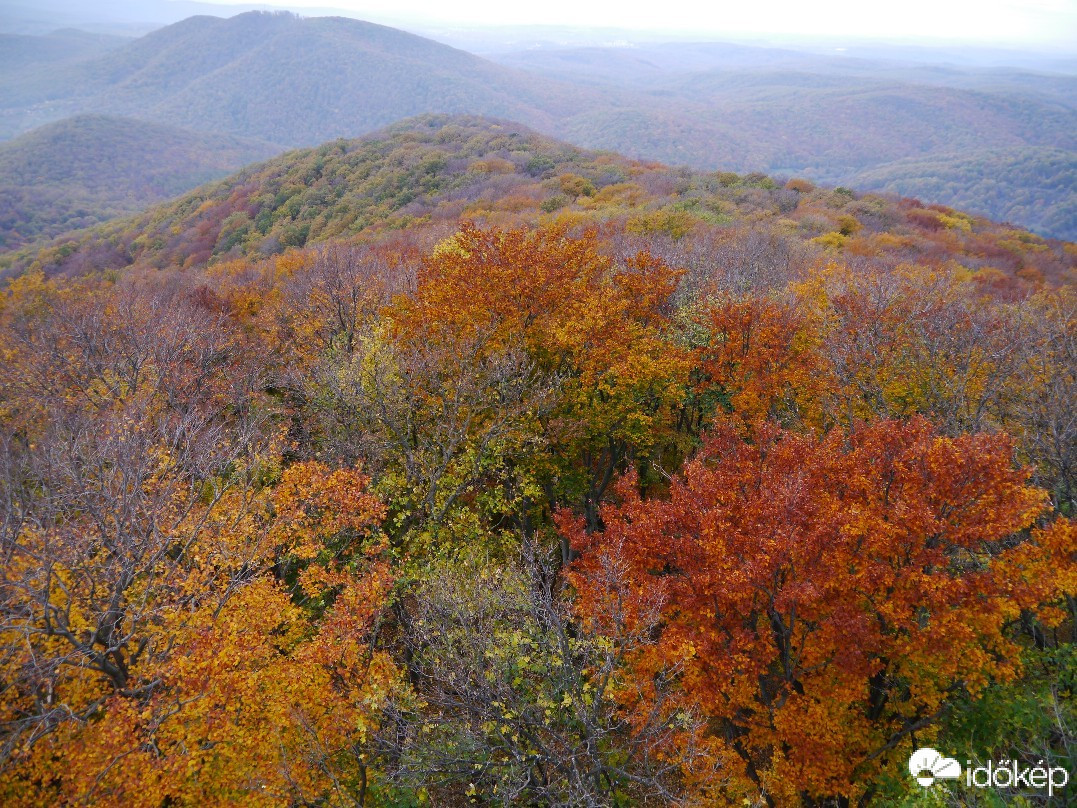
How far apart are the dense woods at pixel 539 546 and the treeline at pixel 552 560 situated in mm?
151

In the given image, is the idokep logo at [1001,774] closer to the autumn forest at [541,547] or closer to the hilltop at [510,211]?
the autumn forest at [541,547]

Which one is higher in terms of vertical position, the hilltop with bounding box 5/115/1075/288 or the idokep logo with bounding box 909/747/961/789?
the hilltop with bounding box 5/115/1075/288

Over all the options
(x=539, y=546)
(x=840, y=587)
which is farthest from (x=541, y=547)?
(x=840, y=587)

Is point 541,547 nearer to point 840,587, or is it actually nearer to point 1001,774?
point 840,587

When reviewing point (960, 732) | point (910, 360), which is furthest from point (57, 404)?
point (910, 360)

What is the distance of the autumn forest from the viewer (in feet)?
47.1

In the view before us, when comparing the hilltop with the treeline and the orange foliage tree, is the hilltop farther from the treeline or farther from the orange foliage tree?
the orange foliage tree

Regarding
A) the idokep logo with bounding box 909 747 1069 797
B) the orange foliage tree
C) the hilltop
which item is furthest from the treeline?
the hilltop

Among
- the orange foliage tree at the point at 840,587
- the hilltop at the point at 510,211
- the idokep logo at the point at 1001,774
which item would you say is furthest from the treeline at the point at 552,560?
the hilltop at the point at 510,211

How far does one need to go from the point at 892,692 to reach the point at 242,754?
745 inches

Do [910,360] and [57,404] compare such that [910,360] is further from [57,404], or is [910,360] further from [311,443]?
[57,404]

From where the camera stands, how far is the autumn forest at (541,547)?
1437cm

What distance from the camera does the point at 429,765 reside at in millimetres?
14047

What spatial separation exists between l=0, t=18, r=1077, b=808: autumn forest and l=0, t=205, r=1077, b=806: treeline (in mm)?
156
